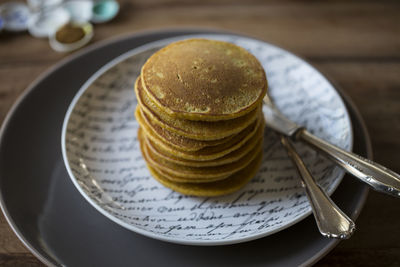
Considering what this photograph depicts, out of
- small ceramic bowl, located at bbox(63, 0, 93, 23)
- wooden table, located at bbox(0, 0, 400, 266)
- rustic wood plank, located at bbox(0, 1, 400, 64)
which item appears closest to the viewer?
wooden table, located at bbox(0, 0, 400, 266)

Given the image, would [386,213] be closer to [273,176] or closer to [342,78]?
[273,176]

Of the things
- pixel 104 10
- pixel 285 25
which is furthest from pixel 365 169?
pixel 104 10

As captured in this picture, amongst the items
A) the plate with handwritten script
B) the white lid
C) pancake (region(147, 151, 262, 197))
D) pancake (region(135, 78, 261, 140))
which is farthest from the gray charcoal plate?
the white lid

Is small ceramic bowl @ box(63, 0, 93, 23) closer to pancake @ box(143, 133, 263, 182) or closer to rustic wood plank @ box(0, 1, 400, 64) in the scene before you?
rustic wood plank @ box(0, 1, 400, 64)

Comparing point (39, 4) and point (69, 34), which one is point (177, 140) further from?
point (39, 4)

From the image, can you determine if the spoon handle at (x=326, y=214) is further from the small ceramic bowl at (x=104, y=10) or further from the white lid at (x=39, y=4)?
the white lid at (x=39, y=4)

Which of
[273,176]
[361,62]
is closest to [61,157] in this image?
[273,176]

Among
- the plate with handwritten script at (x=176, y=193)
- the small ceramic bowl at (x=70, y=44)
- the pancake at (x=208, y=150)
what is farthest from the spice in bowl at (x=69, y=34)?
the pancake at (x=208, y=150)
